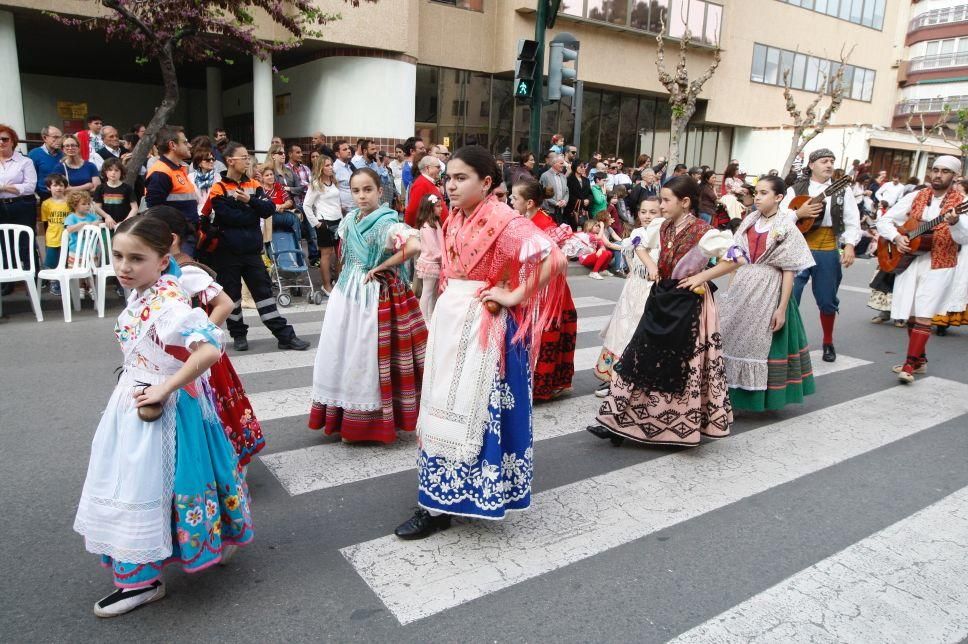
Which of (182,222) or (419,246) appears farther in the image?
(419,246)

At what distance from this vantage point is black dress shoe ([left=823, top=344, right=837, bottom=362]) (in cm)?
713

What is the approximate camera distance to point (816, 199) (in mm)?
6391

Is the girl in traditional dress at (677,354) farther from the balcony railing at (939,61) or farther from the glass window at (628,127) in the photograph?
the balcony railing at (939,61)

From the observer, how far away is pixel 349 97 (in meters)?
16.6

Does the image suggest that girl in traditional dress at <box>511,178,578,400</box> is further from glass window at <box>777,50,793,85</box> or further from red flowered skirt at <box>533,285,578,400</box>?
glass window at <box>777,50,793,85</box>

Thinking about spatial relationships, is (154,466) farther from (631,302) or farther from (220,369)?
(631,302)

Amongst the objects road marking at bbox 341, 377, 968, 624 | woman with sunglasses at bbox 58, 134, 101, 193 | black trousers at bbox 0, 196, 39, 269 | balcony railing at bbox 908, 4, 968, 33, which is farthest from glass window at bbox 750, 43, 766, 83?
balcony railing at bbox 908, 4, 968, 33

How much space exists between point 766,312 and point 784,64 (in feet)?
87.3

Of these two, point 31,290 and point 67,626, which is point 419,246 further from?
point 31,290

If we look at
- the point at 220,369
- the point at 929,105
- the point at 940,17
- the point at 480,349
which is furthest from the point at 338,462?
the point at 940,17

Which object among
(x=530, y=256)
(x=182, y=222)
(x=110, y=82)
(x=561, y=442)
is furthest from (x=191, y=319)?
(x=110, y=82)

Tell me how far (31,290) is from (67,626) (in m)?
5.93

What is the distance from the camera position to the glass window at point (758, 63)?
2658cm

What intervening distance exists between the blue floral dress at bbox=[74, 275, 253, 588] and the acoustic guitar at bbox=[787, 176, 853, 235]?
5596 mm
